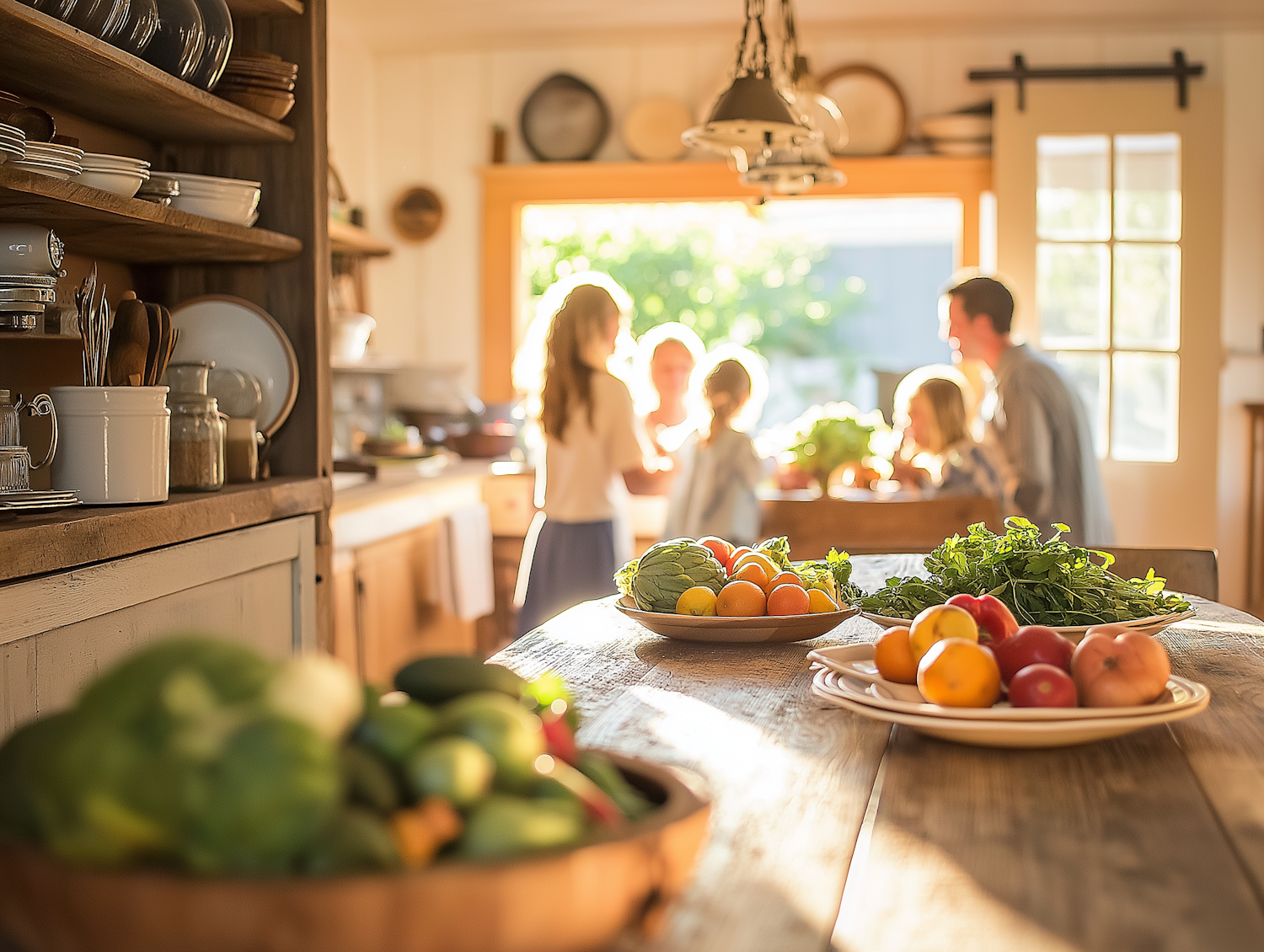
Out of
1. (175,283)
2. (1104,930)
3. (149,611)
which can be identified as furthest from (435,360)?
(1104,930)

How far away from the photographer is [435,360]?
17.0 feet

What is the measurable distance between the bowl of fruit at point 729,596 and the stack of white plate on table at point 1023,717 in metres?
0.35

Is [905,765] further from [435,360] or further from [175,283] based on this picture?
[435,360]

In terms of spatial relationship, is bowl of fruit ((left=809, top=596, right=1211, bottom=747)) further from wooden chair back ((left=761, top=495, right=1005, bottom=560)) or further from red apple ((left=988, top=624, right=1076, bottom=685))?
wooden chair back ((left=761, top=495, right=1005, bottom=560))

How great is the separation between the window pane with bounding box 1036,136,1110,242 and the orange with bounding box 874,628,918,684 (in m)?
3.91

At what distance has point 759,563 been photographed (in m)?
1.49

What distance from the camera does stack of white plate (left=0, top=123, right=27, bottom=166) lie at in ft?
5.32

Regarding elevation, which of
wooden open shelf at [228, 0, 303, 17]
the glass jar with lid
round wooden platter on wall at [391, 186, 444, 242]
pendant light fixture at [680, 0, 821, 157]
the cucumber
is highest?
round wooden platter on wall at [391, 186, 444, 242]

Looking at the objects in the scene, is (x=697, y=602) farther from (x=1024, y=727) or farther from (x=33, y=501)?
(x=33, y=501)

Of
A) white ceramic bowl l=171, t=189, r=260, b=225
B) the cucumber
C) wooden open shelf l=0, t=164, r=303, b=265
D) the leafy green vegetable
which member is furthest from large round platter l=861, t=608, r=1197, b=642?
white ceramic bowl l=171, t=189, r=260, b=225

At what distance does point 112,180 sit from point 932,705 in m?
1.62

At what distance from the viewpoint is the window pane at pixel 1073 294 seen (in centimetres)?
460

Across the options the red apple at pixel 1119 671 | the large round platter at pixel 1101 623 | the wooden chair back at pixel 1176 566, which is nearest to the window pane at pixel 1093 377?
the wooden chair back at pixel 1176 566

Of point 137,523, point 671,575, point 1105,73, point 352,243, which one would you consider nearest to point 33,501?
point 137,523
